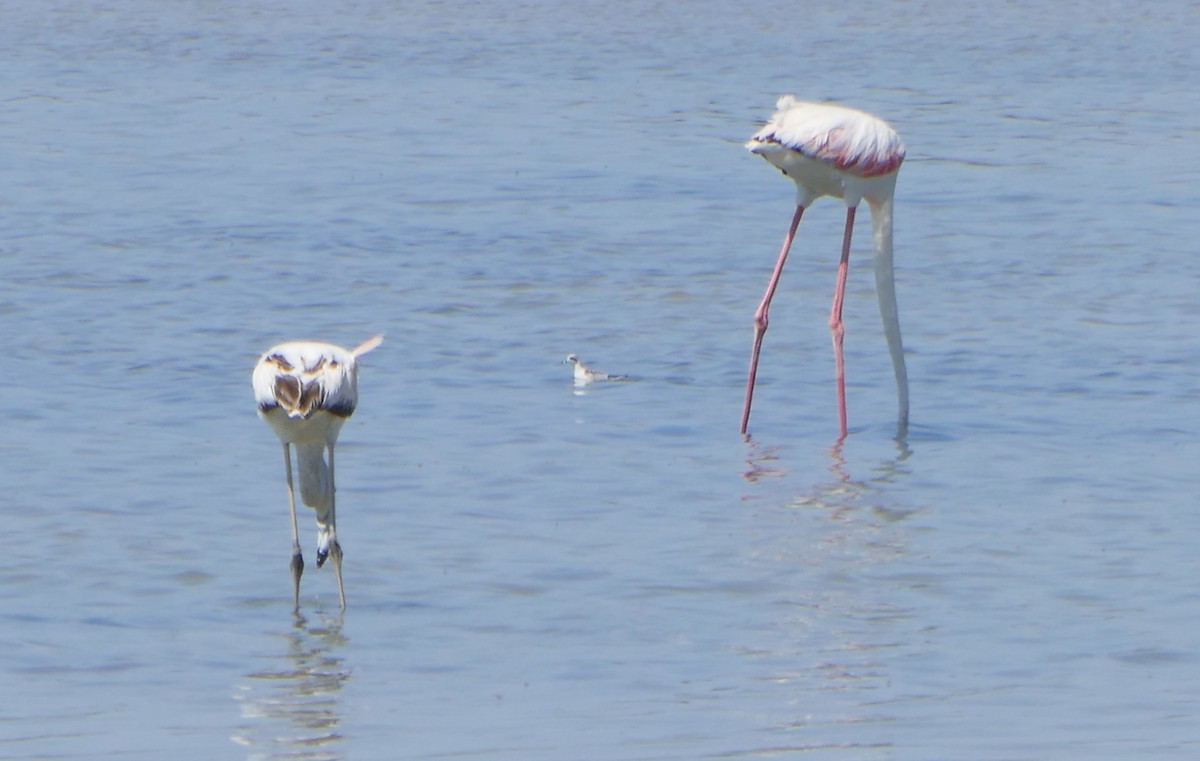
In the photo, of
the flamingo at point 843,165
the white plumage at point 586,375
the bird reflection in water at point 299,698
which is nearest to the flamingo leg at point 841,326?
the flamingo at point 843,165

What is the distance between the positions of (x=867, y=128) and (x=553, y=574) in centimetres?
325

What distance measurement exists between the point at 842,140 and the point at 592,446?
178 cm

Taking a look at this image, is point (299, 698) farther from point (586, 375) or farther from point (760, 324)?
point (586, 375)

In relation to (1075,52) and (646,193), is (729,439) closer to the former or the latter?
(646,193)

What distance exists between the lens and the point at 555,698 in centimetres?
608

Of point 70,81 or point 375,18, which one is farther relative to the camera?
point 375,18

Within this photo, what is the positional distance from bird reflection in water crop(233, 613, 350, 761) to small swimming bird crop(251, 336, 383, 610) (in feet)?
1.06

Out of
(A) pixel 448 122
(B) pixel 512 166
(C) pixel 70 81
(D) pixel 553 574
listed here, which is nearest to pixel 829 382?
(D) pixel 553 574

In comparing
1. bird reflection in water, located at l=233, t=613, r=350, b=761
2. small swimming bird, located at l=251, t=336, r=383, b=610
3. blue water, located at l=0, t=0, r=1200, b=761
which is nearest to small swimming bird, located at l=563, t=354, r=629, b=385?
blue water, located at l=0, t=0, r=1200, b=761

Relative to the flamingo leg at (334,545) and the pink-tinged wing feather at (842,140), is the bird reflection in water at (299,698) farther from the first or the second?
the pink-tinged wing feather at (842,140)

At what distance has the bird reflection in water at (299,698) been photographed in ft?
18.3

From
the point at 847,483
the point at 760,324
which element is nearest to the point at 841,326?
the point at 760,324

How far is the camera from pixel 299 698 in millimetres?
6062

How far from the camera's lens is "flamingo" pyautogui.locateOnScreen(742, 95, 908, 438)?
32.2 feet
